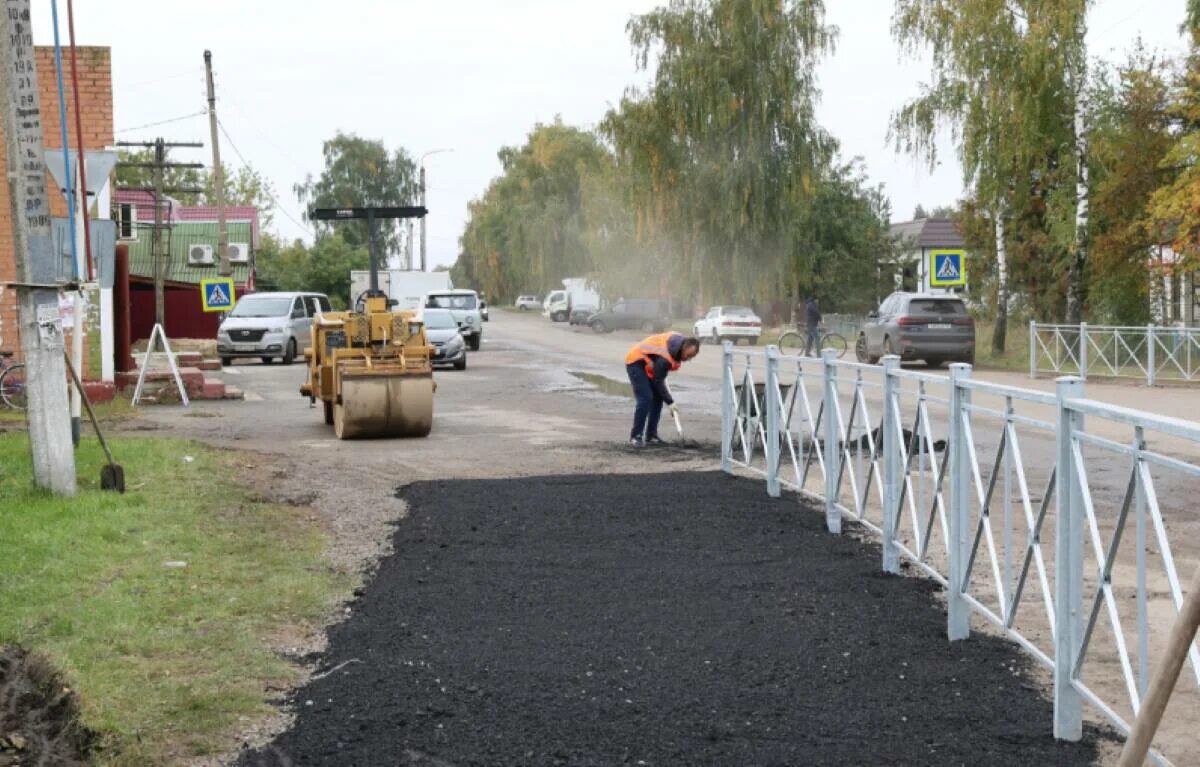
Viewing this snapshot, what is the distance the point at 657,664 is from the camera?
20.2ft

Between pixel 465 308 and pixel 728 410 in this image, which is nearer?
pixel 728 410

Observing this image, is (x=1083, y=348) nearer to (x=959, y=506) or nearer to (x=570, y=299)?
(x=959, y=506)

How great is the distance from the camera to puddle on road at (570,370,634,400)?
24703 millimetres

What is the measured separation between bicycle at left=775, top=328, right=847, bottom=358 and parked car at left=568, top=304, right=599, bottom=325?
27201 millimetres

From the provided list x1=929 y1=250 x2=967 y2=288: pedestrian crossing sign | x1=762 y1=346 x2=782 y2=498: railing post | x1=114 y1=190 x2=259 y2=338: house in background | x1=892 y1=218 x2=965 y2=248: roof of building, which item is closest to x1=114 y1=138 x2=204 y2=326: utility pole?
x1=114 y1=190 x2=259 y2=338: house in background

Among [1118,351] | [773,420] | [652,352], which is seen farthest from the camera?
[1118,351]

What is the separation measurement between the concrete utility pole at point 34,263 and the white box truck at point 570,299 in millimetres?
59981

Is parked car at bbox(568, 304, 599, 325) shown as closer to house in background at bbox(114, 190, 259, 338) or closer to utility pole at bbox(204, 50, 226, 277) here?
house in background at bbox(114, 190, 259, 338)

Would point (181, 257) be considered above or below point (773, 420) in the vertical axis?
above

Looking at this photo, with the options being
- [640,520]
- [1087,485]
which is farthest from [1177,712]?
[640,520]

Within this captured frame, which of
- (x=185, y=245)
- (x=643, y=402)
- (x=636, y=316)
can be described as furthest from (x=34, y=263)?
(x=185, y=245)

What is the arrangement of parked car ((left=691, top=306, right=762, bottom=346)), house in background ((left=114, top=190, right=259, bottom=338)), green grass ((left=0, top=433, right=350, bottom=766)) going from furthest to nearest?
parked car ((left=691, top=306, right=762, bottom=346)) → house in background ((left=114, top=190, right=259, bottom=338)) → green grass ((left=0, top=433, right=350, bottom=766))

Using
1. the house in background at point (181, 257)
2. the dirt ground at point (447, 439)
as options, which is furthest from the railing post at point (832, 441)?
the house in background at point (181, 257)

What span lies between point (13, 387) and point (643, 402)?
32.6ft
